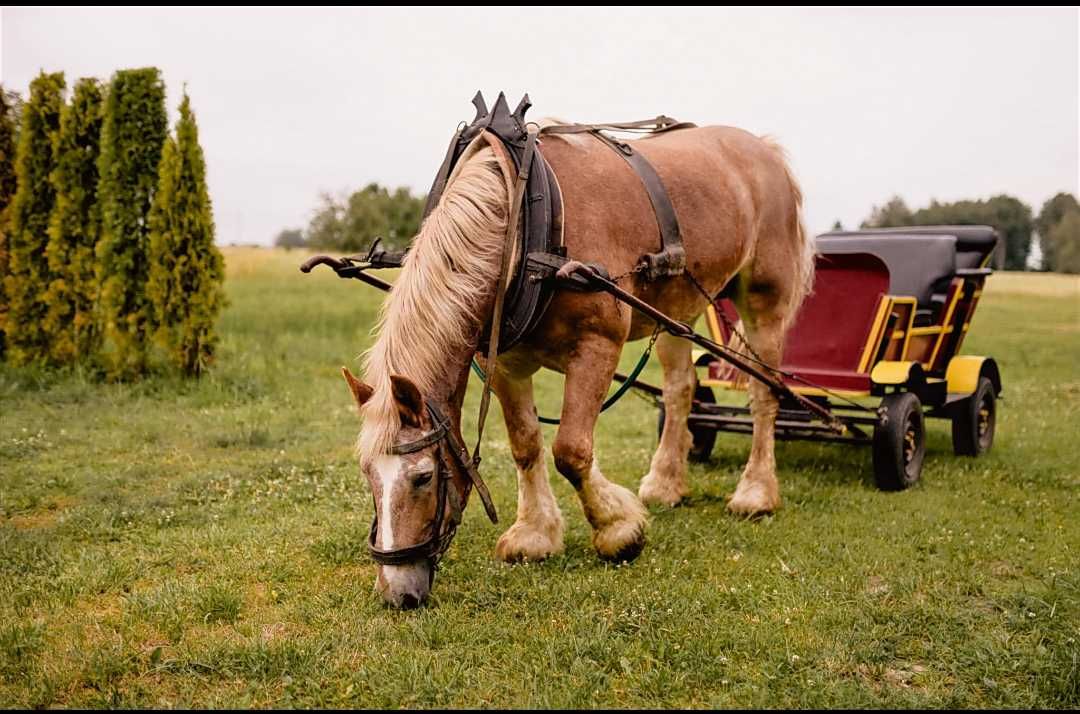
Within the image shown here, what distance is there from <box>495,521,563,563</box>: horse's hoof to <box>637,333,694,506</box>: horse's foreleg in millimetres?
1163

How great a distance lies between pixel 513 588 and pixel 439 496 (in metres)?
0.67

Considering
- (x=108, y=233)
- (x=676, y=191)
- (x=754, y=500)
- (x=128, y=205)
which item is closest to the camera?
(x=676, y=191)

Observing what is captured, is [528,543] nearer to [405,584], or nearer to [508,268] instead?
[405,584]

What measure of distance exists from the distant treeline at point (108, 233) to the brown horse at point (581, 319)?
5079 millimetres

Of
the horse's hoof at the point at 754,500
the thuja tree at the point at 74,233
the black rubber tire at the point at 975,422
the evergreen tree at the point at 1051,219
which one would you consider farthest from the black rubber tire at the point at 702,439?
the evergreen tree at the point at 1051,219

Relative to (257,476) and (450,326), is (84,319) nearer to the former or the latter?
(257,476)

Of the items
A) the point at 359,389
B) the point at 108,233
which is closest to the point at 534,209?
the point at 359,389

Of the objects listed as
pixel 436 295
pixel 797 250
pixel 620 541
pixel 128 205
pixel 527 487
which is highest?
pixel 128 205

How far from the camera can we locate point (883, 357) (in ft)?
18.7

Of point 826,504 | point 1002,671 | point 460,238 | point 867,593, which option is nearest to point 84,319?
point 460,238

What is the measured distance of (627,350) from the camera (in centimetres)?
1370

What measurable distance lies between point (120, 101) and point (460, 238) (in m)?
6.33

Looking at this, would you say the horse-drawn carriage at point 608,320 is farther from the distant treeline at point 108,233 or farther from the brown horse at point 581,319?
the distant treeline at point 108,233

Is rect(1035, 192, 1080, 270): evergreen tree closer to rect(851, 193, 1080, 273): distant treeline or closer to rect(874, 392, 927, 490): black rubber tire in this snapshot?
rect(851, 193, 1080, 273): distant treeline
